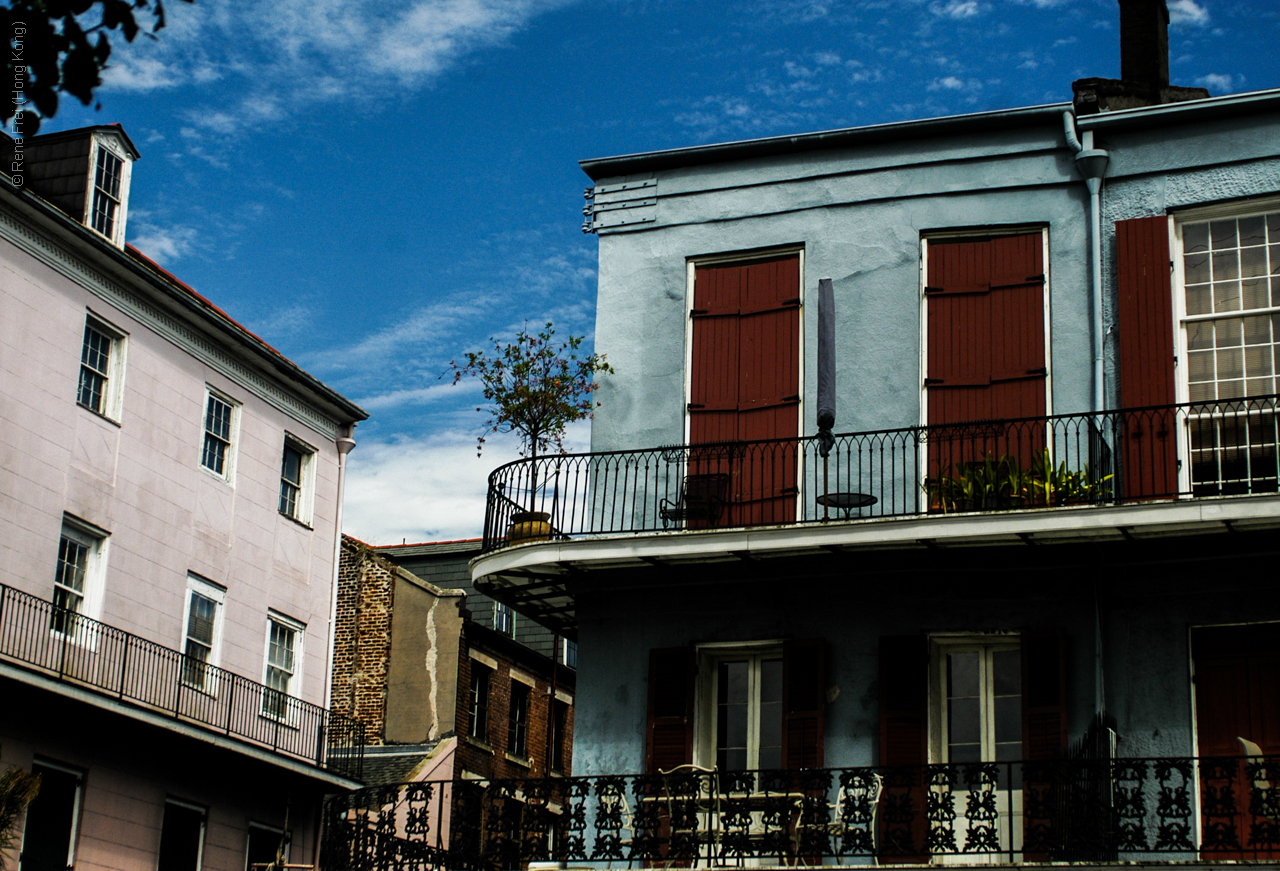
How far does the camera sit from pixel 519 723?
34375 millimetres

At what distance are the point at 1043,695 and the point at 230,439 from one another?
17209 mm

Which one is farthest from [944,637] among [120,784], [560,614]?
[120,784]

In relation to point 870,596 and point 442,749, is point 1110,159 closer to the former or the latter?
point 870,596

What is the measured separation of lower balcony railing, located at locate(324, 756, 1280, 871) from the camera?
12.9 m

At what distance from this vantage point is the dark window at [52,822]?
851 inches

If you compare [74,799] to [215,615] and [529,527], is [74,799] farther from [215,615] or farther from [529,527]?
[529,527]

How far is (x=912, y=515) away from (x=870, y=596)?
1282 millimetres

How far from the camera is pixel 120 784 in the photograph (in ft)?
76.2

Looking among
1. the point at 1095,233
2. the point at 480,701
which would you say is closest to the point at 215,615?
the point at 480,701

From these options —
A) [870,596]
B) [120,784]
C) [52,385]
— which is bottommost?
[120,784]

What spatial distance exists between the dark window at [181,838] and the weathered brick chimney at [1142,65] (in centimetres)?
1725

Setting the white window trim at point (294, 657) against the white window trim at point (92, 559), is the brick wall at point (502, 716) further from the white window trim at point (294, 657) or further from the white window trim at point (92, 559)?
the white window trim at point (92, 559)

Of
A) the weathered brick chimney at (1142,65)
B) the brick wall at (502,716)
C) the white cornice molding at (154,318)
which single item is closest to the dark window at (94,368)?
the white cornice molding at (154,318)

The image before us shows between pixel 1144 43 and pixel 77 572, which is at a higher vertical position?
pixel 1144 43
